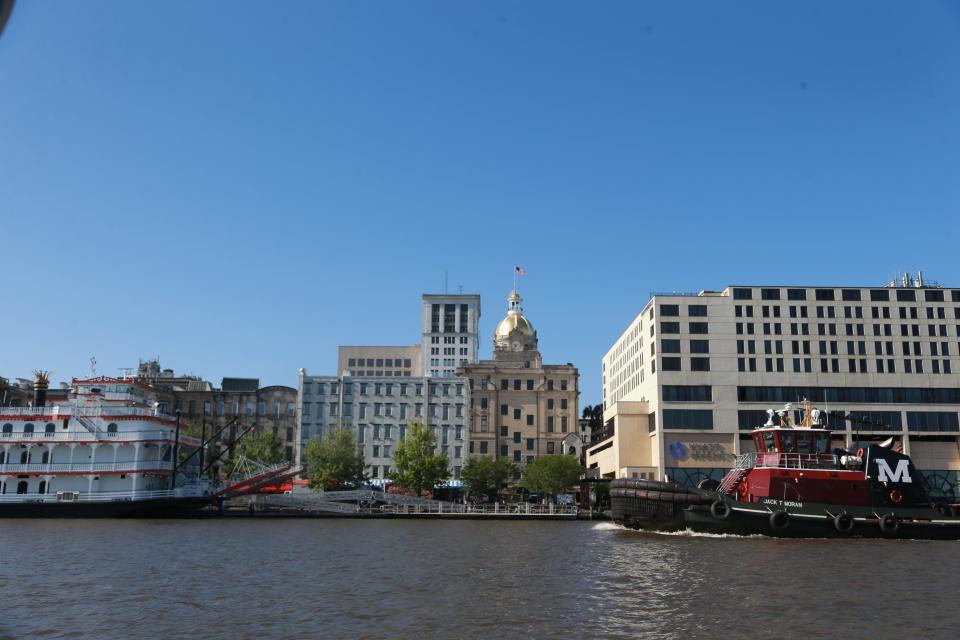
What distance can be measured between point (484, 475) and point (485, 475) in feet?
0.38

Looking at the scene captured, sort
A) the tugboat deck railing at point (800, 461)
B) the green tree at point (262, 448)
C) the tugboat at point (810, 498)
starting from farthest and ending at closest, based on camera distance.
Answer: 1. the green tree at point (262, 448)
2. the tugboat deck railing at point (800, 461)
3. the tugboat at point (810, 498)

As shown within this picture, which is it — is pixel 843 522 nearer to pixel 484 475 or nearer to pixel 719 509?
pixel 719 509

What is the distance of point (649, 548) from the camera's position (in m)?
47.2

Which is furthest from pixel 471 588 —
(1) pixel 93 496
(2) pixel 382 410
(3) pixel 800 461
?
(2) pixel 382 410

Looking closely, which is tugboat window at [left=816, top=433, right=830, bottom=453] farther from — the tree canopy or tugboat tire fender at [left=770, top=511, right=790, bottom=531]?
the tree canopy

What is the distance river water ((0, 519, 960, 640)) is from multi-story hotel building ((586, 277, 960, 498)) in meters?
46.7

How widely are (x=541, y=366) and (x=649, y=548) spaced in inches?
2995

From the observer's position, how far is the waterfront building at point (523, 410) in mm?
119250

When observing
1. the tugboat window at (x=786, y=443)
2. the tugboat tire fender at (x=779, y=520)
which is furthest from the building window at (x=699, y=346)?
the tugboat tire fender at (x=779, y=520)

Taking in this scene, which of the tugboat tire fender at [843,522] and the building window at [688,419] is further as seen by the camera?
the building window at [688,419]

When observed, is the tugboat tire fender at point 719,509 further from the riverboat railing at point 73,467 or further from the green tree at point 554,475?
the riverboat railing at point 73,467

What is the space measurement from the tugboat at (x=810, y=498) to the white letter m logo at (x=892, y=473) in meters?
0.06

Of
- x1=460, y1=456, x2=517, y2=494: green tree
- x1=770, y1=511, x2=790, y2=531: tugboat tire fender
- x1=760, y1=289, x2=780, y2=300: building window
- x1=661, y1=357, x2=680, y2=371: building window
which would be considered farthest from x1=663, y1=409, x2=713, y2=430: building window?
x1=770, y1=511, x2=790, y2=531: tugboat tire fender

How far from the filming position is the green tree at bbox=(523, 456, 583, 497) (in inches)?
3895
